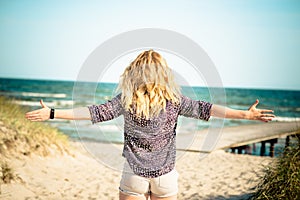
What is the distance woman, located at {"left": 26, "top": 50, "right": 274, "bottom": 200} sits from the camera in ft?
9.16

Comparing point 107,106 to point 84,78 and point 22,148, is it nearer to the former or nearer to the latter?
point 84,78

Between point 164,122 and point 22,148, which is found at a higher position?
point 164,122

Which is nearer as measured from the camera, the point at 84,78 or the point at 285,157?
the point at 84,78

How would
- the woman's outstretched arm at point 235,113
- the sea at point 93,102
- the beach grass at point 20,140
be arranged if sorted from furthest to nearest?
the beach grass at point 20,140
the sea at point 93,102
the woman's outstretched arm at point 235,113

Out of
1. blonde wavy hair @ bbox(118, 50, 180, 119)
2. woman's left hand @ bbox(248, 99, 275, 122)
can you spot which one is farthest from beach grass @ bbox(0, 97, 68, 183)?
woman's left hand @ bbox(248, 99, 275, 122)

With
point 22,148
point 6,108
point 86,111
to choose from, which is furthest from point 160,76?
point 6,108

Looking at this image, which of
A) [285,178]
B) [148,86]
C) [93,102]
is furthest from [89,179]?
[148,86]

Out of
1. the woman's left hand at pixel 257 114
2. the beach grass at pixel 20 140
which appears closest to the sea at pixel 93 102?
the woman's left hand at pixel 257 114

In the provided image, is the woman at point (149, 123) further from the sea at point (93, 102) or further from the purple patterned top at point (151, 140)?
the sea at point (93, 102)

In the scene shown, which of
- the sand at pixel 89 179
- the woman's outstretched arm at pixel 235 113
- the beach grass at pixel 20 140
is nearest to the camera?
the woman's outstretched arm at pixel 235 113

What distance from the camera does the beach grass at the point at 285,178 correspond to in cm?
498

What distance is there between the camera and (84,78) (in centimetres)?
352

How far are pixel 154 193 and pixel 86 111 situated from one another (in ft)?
2.83

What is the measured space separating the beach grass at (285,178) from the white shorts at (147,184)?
2.69 meters
